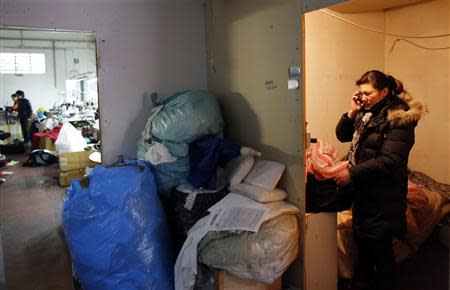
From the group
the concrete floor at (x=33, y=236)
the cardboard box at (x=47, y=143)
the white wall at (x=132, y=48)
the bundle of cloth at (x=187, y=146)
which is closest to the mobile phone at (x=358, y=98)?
the bundle of cloth at (x=187, y=146)

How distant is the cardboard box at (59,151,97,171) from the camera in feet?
16.4

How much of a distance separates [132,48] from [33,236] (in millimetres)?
2183

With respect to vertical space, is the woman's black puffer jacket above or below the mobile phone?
below

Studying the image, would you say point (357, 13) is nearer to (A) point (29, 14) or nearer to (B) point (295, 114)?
(B) point (295, 114)

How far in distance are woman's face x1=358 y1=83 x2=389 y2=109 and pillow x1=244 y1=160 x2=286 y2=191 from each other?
0.58 metres

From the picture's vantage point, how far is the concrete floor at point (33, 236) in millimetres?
2557

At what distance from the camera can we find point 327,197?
6.31 feet

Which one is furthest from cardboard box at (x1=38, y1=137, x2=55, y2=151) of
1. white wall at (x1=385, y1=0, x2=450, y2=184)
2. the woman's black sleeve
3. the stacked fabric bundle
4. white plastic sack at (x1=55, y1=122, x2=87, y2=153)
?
the woman's black sleeve

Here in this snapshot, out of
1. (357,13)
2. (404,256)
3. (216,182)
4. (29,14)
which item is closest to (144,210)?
(216,182)

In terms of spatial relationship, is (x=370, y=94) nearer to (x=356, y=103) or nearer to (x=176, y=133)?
(x=356, y=103)

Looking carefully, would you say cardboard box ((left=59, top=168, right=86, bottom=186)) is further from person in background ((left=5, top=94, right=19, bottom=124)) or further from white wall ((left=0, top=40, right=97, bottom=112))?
white wall ((left=0, top=40, right=97, bottom=112))

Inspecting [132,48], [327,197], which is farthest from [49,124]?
[327,197]

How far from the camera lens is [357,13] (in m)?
2.88

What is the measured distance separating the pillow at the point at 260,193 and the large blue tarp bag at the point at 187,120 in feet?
1.45
